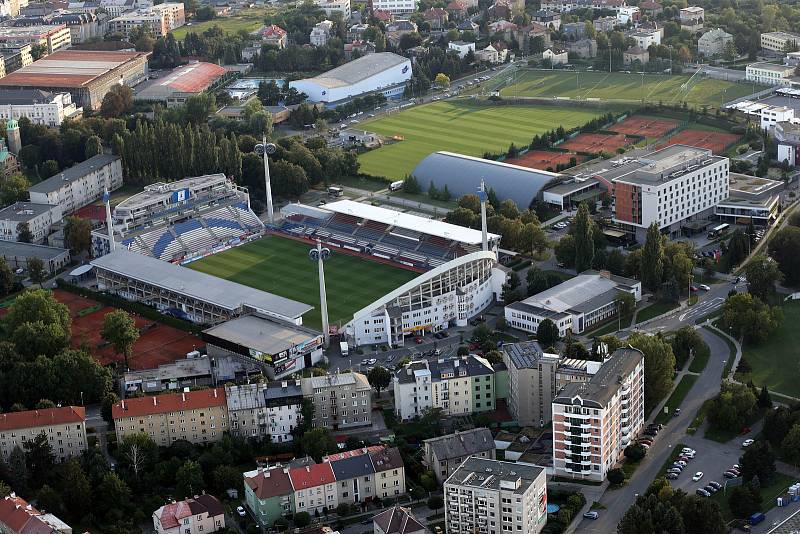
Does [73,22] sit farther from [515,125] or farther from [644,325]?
[644,325]

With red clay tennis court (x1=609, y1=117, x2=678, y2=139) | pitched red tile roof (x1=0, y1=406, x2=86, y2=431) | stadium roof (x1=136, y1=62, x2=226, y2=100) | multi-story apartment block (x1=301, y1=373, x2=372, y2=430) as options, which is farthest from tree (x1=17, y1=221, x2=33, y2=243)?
red clay tennis court (x1=609, y1=117, x2=678, y2=139)

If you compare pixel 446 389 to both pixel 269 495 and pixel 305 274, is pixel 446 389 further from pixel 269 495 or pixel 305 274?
pixel 305 274

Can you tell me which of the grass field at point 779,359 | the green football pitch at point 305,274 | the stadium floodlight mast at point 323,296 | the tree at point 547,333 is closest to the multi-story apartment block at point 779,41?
the grass field at point 779,359

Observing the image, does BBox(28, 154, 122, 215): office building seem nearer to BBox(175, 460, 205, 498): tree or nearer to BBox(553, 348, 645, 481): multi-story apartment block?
BBox(175, 460, 205, 498): tree

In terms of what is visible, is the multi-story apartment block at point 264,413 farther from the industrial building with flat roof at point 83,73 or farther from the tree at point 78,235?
the industrial building with flat roof at point 83,73

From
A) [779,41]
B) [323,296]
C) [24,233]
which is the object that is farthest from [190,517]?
[779,41]

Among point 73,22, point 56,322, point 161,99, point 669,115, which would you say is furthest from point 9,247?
Answer: point 73,22
